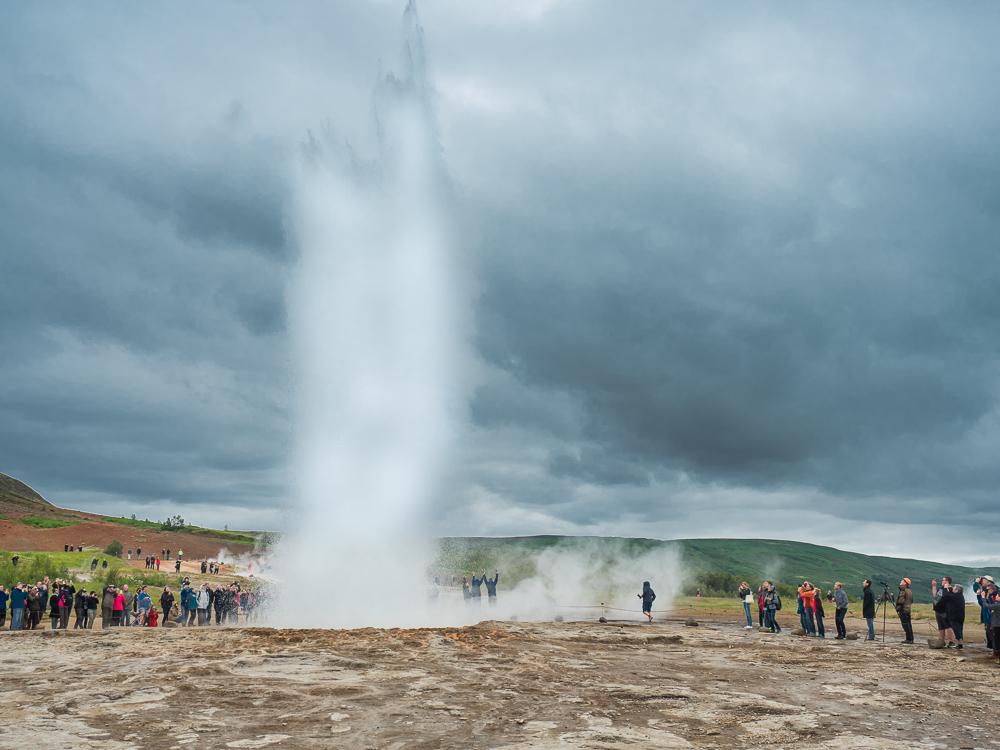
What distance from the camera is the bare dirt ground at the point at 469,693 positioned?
9.12m

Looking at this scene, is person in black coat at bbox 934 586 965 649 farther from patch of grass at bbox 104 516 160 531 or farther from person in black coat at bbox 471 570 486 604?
patch of grass at bbox 104 516 160 531

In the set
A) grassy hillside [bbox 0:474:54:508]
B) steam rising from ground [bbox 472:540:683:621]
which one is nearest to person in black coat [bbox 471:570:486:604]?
steam rising from ground [bbox 472:540:683:621]

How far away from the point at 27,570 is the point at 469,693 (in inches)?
1197

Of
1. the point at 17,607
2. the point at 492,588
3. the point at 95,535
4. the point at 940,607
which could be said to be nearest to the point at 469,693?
the point at 940,607

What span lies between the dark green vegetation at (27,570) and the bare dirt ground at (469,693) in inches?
547

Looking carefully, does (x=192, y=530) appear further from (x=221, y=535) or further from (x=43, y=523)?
(x=43, y=523)

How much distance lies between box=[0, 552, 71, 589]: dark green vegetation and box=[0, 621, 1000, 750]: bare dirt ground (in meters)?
13.9

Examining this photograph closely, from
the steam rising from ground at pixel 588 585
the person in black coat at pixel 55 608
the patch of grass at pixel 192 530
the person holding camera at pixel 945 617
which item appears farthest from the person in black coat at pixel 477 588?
the patch of grass at pixel 192 530

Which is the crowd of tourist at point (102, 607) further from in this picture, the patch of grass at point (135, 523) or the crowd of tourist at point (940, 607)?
the patch of grass at point (135, 523)

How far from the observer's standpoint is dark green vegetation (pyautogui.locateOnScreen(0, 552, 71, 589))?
2994cm

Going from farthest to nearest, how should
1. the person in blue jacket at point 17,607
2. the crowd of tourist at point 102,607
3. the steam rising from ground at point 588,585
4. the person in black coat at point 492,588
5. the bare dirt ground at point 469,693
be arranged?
1. the steam rising from ground at point 588,585
2. the person in black coat at point 492,588
3. the crowd of tourist at point 102,607
4. the person in blue jacket at point 17,607
5. the bare dirt ground at point 469,693

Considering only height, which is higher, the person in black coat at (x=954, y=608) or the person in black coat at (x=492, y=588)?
the person in black coat at (x=954, y=608)

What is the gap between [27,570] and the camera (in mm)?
32438

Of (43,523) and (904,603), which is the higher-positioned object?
(43,523)
